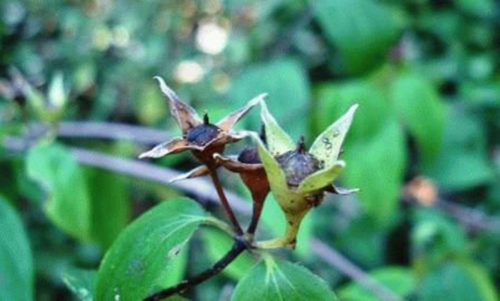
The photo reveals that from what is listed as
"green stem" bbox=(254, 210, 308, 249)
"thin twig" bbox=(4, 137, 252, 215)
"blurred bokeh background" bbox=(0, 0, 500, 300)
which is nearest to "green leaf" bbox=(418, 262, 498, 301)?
"blurred bokeh background" bbox=(0, 0, 500, 300)

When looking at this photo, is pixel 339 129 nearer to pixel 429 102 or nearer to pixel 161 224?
pixel 161 224

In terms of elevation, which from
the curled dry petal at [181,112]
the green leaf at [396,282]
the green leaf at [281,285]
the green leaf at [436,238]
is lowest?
the green leaf at [436,238]

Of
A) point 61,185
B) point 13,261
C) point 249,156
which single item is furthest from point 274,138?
point 61,185

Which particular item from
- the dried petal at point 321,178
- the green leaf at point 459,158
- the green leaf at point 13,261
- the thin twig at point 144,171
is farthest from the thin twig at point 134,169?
the green leaf at point 459,158

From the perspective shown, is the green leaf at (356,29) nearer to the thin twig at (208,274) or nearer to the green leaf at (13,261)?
the green leaf at (13,261)

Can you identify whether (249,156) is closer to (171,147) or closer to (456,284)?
(171,147)

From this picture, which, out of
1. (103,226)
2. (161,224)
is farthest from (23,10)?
(161,224)
